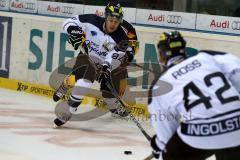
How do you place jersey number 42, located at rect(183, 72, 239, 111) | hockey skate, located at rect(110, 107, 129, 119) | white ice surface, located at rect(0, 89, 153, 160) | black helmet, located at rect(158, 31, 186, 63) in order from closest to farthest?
jersey number 42, located at rect(183, 72, 239, 111), black helmet, located at rect(158, 31, 186, 63), white ice surface, located at rect(0, 89, 153, 160), hockey skate, located at rect(110, 107, 129, 119)

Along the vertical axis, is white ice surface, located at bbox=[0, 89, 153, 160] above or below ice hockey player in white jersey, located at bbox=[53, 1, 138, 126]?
below

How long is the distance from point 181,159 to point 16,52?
6.60 m

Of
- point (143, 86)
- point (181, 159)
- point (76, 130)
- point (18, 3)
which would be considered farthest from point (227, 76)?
point (18, 3)

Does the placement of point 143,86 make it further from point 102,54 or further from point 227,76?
point 227,76

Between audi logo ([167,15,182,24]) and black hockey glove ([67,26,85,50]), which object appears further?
audi logo ([167,15,182,24])

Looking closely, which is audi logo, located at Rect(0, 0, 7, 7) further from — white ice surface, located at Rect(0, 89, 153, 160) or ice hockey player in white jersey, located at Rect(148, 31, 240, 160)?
ice hockey player in white jersey, located at Rect(148, 31, 240, 160)

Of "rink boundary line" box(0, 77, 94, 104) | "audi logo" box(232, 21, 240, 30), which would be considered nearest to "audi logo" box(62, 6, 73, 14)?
"rink boundary line" box(0, 77, 94, 104)

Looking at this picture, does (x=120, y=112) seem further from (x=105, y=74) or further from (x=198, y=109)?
(x=198, y=109)

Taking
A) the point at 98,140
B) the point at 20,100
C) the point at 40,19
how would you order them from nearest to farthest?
the point at 98,140
the point at 20,100
the point at 40,19

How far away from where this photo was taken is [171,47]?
10.4 ft

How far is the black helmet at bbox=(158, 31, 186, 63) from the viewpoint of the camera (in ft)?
10.4

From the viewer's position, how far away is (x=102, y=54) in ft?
22.0

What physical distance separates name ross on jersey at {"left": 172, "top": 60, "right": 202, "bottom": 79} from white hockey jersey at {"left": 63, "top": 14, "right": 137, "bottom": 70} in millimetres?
3566

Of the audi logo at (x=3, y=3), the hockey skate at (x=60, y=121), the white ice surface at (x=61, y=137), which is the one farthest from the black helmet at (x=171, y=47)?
the audi logo at (x=3, y=3)
